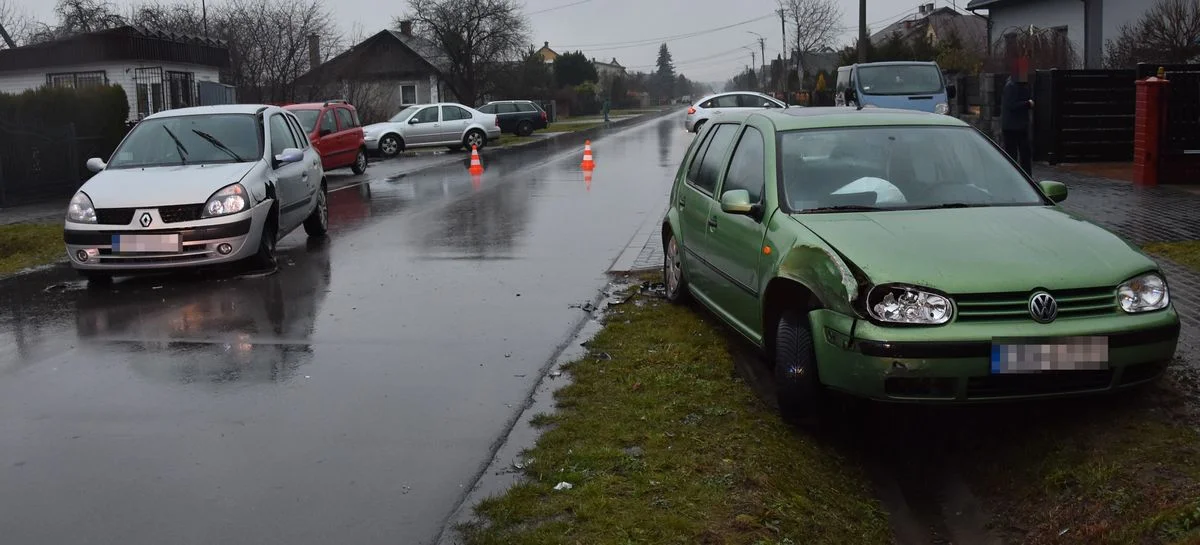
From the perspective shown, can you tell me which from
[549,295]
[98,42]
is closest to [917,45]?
[98,42]

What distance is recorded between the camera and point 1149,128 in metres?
14.8

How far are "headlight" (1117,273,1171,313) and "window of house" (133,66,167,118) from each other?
34455 millimetres

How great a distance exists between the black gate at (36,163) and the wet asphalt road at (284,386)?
8827mm

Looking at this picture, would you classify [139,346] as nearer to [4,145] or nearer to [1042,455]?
[1042,455]

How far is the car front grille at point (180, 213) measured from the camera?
1003 centimetres

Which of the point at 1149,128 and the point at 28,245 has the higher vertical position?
the point at 1149,128

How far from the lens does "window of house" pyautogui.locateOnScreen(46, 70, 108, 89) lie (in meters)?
34.5

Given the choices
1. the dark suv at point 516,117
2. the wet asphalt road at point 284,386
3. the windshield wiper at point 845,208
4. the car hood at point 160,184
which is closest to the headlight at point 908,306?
the windshield wiper at point 845,208

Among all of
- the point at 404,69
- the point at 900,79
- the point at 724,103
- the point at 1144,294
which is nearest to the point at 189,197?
the point at 1144,294

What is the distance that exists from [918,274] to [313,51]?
146 ft

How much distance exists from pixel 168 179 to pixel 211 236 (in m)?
0.84

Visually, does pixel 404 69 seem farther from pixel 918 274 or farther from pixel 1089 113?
pixel 918 274

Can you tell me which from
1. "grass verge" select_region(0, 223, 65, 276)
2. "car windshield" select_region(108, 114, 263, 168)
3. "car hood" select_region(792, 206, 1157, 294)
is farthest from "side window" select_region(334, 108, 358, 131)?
"car hood" select_region(792, 206, 1157, 294)

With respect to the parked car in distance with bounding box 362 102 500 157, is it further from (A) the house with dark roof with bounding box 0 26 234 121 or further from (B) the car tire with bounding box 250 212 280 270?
(B) the car tire with bounding box 250 212 280 270
